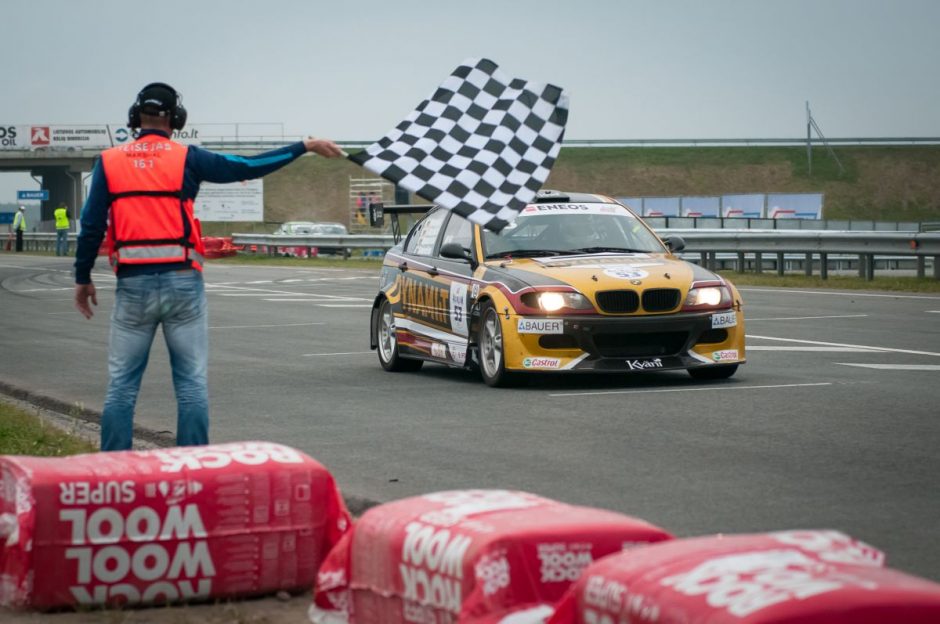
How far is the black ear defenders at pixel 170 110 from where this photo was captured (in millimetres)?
6871

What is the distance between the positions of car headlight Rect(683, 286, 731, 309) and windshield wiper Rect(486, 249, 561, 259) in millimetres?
1317

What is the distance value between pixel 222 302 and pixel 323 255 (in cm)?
2691

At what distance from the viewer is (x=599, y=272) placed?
39.1 ft

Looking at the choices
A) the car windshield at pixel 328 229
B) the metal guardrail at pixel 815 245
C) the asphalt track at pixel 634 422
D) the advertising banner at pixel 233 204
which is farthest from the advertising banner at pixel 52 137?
the asphalt track at pixel 634 422

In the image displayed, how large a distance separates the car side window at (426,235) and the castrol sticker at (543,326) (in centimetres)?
230

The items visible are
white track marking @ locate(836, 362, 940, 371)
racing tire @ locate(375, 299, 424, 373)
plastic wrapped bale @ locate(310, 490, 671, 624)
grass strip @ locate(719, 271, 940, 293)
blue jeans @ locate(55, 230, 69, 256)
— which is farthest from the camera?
blue jeans @ locate(55, 230, 69, 256)

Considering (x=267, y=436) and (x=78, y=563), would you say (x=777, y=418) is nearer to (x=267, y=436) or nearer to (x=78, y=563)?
(x=267, y=436)

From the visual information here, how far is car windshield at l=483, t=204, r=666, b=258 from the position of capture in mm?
12844

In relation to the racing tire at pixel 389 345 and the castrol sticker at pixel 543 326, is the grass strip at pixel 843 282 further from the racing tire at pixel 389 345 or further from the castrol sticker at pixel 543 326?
the castrol sticker at pixel 543 326

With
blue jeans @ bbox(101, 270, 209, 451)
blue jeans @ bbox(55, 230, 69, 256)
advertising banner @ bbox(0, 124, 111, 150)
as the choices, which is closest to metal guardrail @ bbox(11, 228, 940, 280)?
blue jeans @ bbox(101, 270, 209, 451)

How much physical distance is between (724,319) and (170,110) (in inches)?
244

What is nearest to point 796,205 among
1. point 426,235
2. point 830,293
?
point 830,293

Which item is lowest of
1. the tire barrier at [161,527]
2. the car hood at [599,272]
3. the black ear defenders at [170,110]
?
the tire barrier at [161,527]

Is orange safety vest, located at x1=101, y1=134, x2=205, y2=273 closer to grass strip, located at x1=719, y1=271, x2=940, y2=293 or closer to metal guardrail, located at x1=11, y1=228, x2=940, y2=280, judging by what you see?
metal guardrail, located at x1=11, y1=228, x2=940, y2=280
